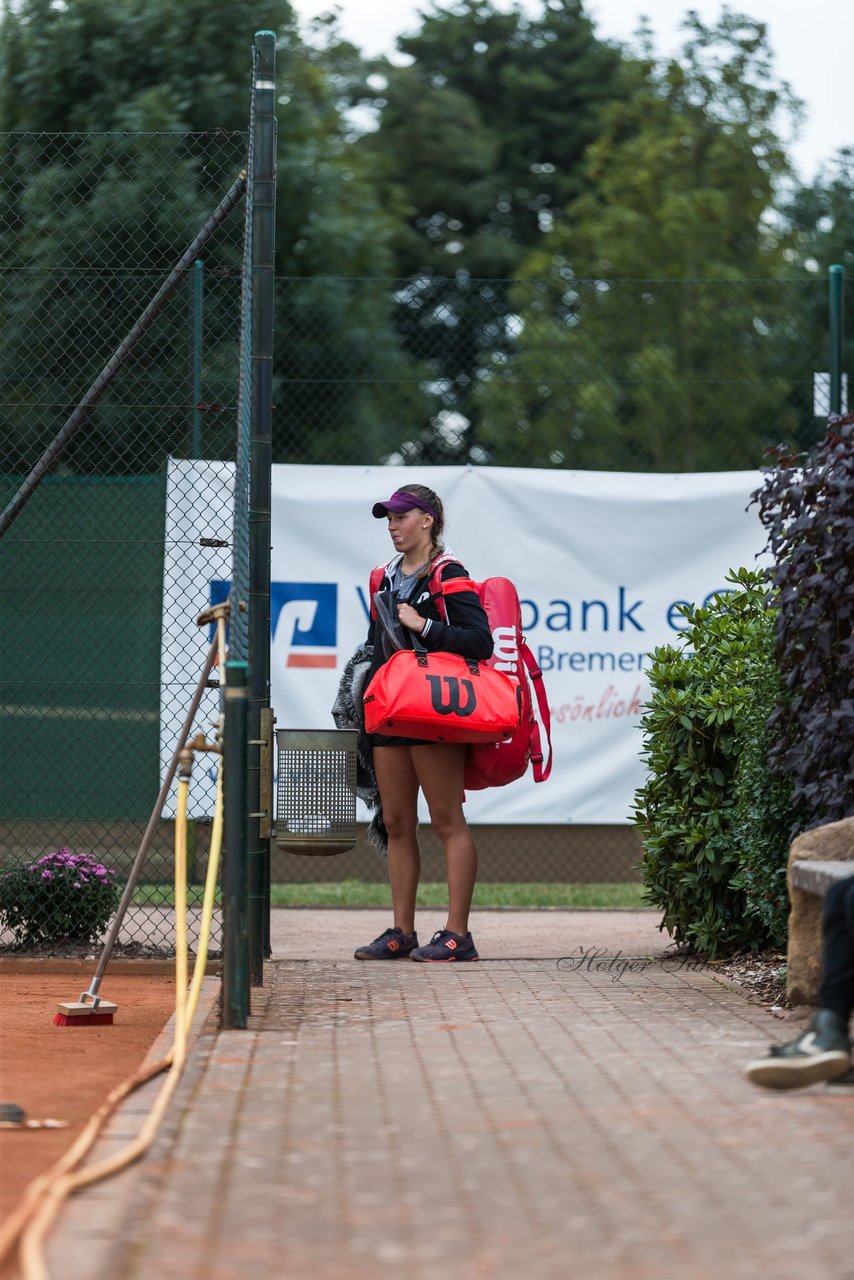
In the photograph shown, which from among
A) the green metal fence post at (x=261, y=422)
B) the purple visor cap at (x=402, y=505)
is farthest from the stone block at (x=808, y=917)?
the purple visor cap at (x=402, y=505)

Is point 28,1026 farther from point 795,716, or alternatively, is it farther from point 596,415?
point 596,415

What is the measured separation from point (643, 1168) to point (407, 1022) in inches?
76.8

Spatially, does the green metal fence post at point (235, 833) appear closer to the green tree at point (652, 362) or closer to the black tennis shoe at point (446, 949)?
the black tennis shoe at point (446, 949)

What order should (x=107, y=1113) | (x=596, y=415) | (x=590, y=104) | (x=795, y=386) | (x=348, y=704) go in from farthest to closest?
Answer: 1. (x=590, y=104)
2. (x=596, y=415)
3. (x=795, y=386)
4. (x=348, y=704)
5. (x=107, y=1113)

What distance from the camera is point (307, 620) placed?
11195 millimetres

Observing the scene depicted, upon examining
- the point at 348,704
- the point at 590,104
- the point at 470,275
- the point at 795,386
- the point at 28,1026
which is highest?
the point at 590,104

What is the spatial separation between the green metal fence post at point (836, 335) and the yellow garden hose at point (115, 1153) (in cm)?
A: 579

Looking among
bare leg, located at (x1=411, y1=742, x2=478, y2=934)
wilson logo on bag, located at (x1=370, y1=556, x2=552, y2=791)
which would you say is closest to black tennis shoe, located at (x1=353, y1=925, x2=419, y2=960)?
bare leg, located at (x1=411, y1=742, x2=478, y2=934)

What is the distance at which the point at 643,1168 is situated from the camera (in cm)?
404

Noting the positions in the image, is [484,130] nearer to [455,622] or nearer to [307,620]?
[307,620]

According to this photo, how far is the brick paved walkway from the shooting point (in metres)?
3.44

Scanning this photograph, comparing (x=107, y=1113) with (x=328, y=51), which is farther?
(x=328, y=51)

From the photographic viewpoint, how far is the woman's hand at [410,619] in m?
7.16

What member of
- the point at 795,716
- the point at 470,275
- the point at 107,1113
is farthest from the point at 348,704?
the point at 470,275
